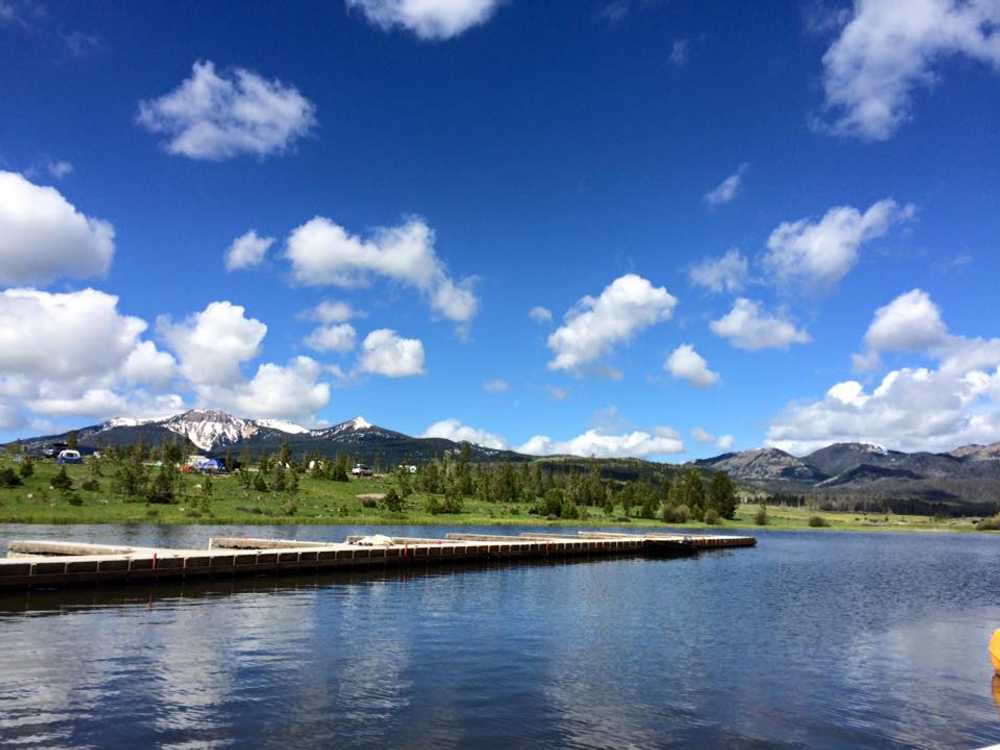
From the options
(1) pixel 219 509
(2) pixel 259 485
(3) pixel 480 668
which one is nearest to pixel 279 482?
(2) pixel 259 485

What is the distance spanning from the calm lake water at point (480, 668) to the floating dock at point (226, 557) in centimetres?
220

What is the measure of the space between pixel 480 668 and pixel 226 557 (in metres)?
38.0

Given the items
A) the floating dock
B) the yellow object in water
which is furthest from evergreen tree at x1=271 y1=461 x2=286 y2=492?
the yellow object in water

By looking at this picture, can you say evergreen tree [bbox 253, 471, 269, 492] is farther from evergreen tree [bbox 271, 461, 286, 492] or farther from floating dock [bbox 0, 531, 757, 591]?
floating dock [bbox 0, 531, 757, 591]

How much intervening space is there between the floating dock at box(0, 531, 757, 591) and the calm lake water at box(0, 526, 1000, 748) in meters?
2.20

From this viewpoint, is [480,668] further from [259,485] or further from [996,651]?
[259,485]

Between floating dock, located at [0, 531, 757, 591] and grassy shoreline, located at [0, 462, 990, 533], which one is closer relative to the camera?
floating dock, located at [0, 531, 757, 591]

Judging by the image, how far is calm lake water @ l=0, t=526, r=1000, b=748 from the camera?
2594 centimetres

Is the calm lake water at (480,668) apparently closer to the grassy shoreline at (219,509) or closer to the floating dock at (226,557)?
the floating dock at (226,557)

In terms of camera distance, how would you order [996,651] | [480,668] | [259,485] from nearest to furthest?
[480,668] < [996,651] < [259,485]

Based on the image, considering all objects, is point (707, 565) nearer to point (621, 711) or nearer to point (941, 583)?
point (941, 583)

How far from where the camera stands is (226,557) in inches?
2554

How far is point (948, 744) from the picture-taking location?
2728 centimetres

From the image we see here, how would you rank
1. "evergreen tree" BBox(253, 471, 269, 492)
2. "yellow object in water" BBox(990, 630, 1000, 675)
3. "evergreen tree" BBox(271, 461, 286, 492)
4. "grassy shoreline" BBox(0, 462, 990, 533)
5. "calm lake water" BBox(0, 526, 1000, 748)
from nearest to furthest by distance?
1. "calm lake water" BBox(0, 526, 1000, 748)
2. "yellow object in water" BBox(990, 630, 1000, 675)
3. "grassy shoreline" BBox(0, 462, 990, 533)
4. "evergreen tree" BBox(253, 471, 269, 492)
5. "evergreen tree" BBox(271, 461, 286, 492)
